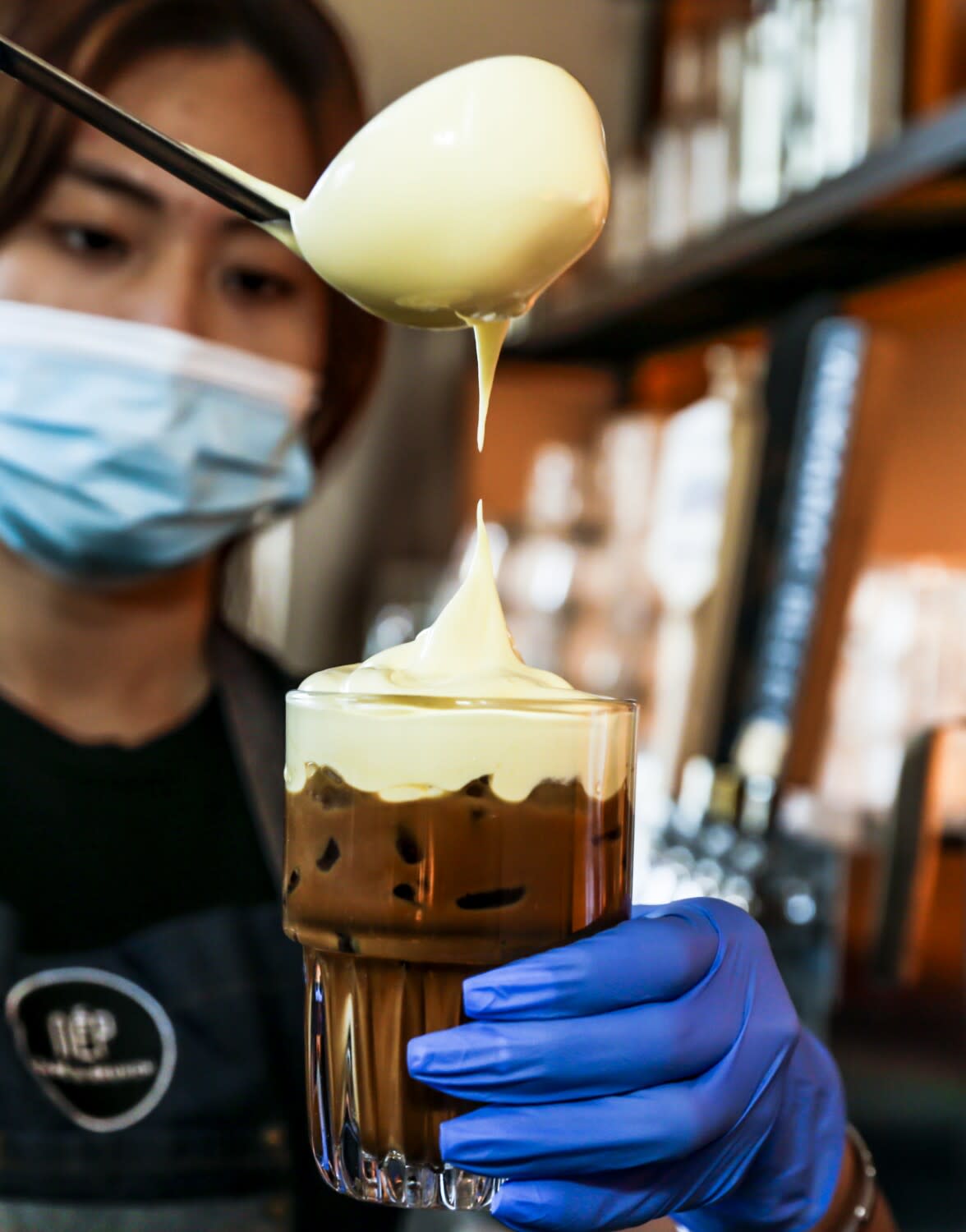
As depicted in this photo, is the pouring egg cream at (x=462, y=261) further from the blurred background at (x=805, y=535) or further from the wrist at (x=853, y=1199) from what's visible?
the blurred background at (x=805, y=535)

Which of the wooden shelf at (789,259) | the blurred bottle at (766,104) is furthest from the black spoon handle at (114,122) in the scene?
the blurred bottle at (766,104)

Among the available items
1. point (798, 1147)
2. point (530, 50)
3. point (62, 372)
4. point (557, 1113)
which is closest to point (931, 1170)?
point (798, 1147)

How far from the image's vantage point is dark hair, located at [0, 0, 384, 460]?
4.77 feet

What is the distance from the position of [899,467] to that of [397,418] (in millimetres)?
1657

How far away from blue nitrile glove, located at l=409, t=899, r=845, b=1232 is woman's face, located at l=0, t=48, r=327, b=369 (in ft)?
3.10

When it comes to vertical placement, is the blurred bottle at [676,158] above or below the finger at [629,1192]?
above

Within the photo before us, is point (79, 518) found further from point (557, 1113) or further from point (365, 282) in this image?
point (557, 1113)

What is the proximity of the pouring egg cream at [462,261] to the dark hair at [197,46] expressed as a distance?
2.25 feet

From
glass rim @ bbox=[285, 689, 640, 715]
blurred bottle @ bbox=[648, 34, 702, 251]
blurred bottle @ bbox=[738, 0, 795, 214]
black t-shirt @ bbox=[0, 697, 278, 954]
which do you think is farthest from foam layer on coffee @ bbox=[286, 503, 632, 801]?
blurred bottle @ bbox=[648, 34, 702, 251]

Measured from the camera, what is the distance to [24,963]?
55.0 inches

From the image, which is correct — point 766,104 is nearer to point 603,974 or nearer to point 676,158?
point 676,158

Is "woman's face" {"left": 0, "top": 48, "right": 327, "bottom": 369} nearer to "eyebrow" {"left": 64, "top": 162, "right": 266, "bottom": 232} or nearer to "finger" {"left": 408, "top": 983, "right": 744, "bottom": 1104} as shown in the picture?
"eyebrow" {"left": 64, "top": 162, "right": 266, "bottom": 232}

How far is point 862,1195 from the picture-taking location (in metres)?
1.06

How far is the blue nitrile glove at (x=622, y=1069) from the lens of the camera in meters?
0.84
